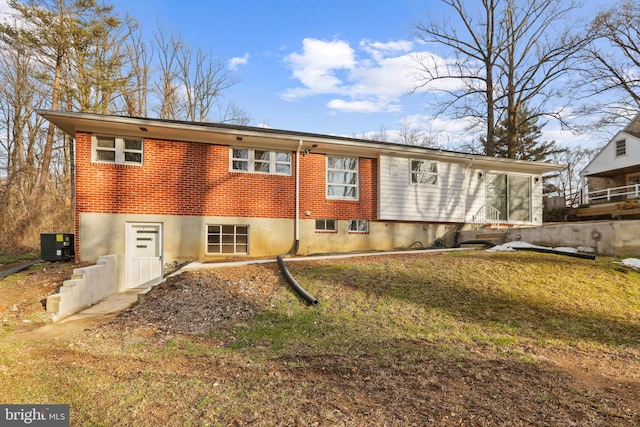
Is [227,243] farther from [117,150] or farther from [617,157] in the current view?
[617,157]

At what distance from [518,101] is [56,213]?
26.9 metres

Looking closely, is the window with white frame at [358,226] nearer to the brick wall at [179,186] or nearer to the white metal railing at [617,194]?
the brick wall at [179,186]

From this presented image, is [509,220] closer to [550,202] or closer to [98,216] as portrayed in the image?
[550,202]

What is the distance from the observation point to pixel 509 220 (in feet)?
49.8

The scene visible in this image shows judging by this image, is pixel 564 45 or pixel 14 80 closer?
pixel 14 80

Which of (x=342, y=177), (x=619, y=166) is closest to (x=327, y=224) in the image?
(x=342, y=177)

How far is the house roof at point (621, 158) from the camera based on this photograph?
24172 millimetres

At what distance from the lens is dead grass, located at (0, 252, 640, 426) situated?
3090mm

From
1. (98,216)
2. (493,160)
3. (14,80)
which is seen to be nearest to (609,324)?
(493,160)

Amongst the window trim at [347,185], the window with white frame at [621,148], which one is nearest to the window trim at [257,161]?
the window trim at [347,185]

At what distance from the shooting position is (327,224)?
12.5 metres

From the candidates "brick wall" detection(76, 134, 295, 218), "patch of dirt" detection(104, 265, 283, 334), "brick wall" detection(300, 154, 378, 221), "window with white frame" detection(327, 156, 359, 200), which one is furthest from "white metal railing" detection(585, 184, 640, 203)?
"patch of dirt" detection(104, 265, 283, 334)

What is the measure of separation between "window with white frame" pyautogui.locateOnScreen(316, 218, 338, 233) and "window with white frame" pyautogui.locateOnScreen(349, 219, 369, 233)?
60cm

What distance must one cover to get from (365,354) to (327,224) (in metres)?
8.08
